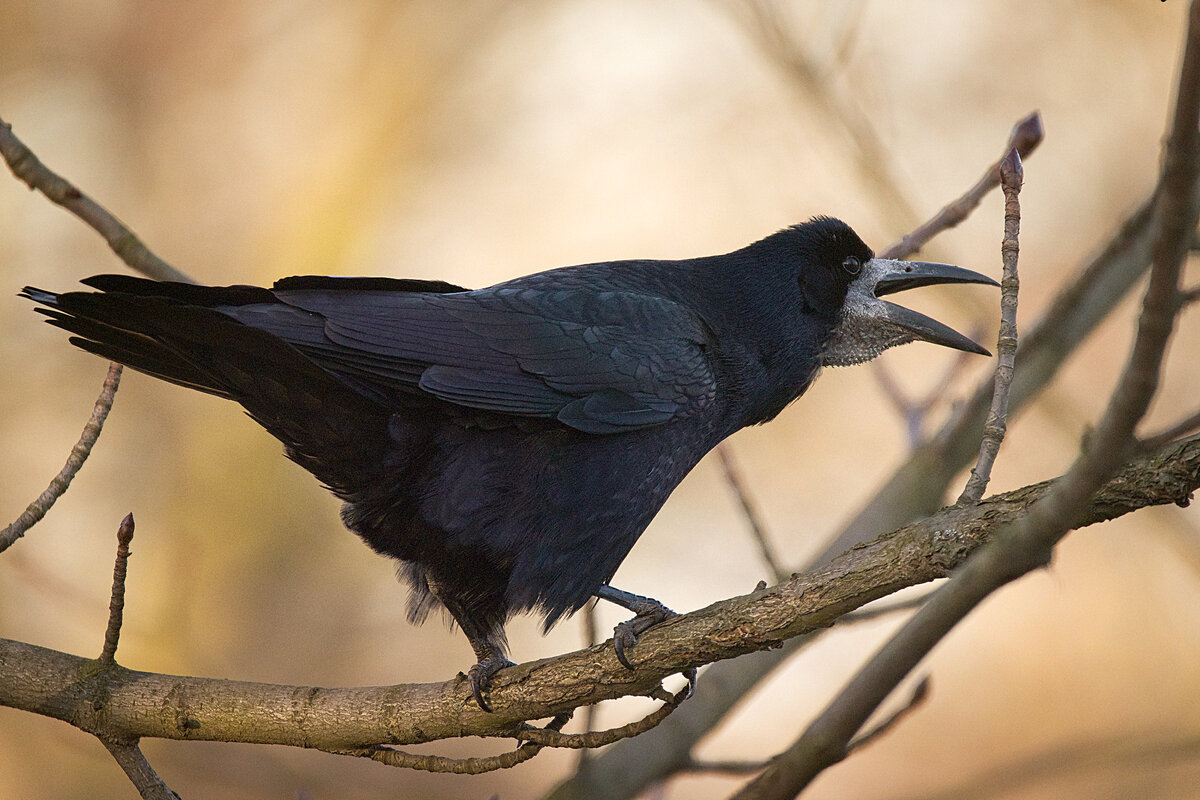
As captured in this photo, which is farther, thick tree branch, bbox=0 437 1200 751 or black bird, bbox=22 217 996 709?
black bird, bbox=22 217 996 709

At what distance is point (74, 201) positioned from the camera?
158 inches

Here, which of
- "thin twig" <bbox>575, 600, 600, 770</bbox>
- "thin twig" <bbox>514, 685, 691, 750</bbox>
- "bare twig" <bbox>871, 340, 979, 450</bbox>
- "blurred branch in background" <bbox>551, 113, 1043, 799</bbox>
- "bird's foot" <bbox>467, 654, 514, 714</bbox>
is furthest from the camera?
"bare twig" <bbox>871, 340, 979, 450</bbox>

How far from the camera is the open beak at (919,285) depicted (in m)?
4.25

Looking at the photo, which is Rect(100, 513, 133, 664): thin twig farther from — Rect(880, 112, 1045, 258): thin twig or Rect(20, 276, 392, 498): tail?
Rect(880, 112, 1045, 258): thin twig

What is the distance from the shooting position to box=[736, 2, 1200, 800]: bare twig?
1734 millimetres

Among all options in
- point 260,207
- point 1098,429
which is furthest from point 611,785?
point 260,207

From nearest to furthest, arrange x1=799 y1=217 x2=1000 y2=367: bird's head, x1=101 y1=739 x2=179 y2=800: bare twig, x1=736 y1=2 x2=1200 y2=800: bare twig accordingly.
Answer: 1. x1=736 y1=2 x2=1200 y2=800: bare twig
2. x1=101 y1=739 x2=179 y2=800: bare twig
3. x1=799 y1=217 x2=1000 y2=367: bird's head

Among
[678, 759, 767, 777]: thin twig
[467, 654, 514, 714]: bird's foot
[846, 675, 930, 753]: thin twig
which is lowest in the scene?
[846, 675, 930, 753]: thin twig

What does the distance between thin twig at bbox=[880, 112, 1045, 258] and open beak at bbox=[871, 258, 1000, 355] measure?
0.25 feet

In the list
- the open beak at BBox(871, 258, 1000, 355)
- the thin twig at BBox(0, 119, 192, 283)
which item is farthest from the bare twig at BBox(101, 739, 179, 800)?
the open beak at BBox(871, 258, 1000, 355)

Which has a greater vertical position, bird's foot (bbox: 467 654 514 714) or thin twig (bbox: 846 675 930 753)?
bird's foot (bbox: 467 654 514 714)

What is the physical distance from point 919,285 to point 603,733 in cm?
249

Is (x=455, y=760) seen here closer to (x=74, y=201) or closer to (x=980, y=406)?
(x=74, y=201)

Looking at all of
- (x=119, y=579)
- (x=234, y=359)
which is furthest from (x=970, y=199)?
(x=119, y=579)
